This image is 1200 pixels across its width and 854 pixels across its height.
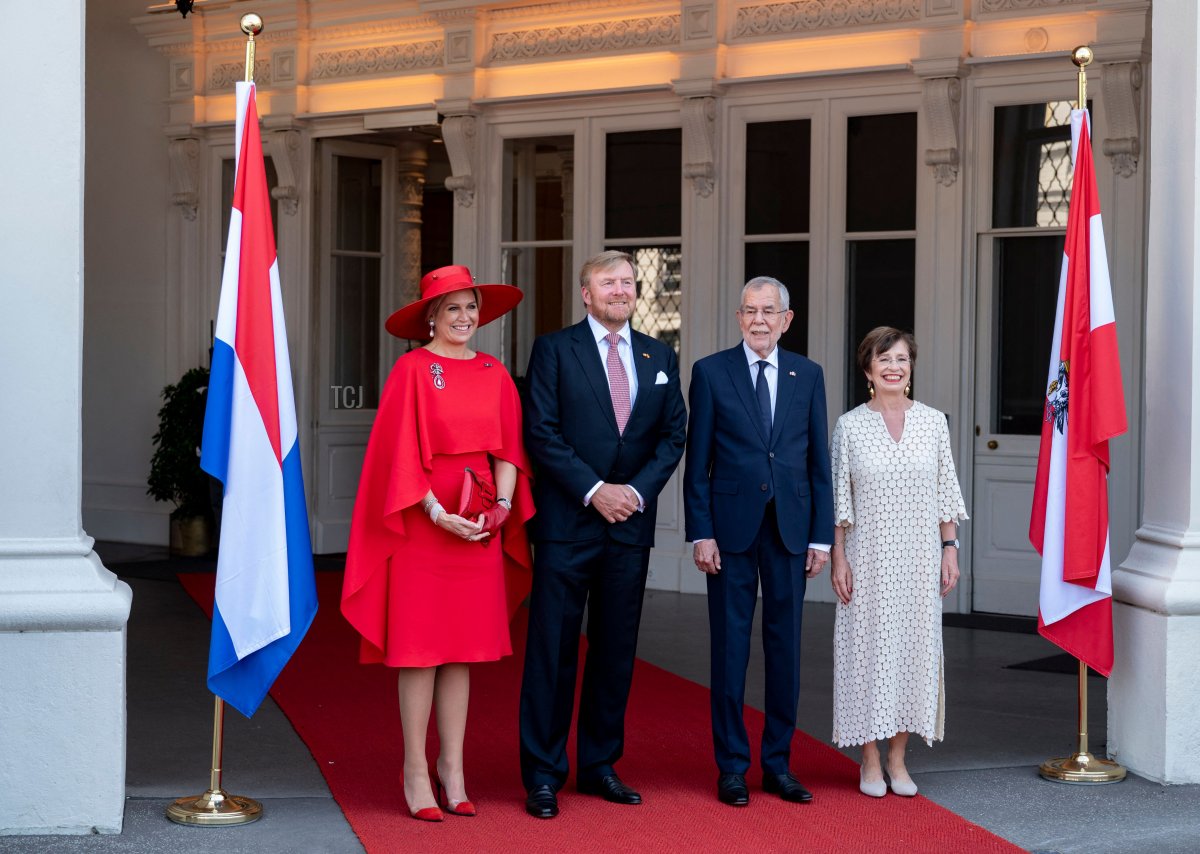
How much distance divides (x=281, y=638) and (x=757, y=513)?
1.43m

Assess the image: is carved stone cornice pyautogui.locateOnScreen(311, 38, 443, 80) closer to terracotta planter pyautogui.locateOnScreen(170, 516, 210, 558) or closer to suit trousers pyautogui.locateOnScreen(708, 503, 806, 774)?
terracotta planter pyautogui.locateOnScreen(170, 516, 210, 558)

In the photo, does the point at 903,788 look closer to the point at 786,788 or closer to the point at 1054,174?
the point at 786,788

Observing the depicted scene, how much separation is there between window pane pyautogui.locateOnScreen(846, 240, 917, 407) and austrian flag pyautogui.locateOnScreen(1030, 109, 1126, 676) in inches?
140

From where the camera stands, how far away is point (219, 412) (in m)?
4.45

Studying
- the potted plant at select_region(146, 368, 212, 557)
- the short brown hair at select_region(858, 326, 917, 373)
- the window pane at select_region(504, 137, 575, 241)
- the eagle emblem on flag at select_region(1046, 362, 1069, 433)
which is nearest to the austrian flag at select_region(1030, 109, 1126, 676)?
the eagle emblem on flag at select_region(1046, 362, 1069, 433)

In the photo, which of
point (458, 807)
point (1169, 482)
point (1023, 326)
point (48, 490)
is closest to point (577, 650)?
point (458, 807)

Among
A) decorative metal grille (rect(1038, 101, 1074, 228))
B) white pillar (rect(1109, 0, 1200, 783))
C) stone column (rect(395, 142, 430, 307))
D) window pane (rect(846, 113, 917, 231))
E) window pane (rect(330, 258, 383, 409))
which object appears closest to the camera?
white pillar (rect(1109, 0, 1200, 783))

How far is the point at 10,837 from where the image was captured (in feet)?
13.9

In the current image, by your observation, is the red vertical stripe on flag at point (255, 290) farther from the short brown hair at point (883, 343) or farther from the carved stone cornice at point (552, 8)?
the carved stone cornice at point (552, 8)

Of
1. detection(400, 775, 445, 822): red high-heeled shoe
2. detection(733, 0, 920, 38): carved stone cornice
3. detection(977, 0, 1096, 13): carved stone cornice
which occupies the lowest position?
detection(400, 775, 445, 822): red high-heeled shoe

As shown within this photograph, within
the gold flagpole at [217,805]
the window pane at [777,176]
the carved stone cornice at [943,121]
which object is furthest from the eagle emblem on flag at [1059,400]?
the window pane at [777,176]

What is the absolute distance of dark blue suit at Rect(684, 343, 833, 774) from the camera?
4672 millimetres

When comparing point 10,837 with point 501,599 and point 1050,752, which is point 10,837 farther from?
point 1050,752

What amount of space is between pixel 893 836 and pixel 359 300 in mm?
7773
